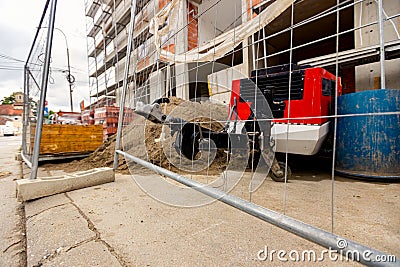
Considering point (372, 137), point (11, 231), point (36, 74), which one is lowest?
point (11, 231)

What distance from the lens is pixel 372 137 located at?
1.36m

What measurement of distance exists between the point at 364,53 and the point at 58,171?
3476 mm

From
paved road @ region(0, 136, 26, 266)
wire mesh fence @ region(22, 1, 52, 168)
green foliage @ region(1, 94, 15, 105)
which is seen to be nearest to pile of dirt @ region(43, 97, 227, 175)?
wire mesh fence @ region(22, 1, 52, 168)

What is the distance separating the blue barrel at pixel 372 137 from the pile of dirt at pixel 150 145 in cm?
101

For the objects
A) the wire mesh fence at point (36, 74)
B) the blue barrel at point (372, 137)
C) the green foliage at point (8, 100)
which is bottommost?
the blue barrel at point (372, 137)

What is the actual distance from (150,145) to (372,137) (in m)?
1.99

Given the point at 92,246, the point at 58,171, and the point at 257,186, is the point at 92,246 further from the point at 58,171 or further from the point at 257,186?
the point at 58,171

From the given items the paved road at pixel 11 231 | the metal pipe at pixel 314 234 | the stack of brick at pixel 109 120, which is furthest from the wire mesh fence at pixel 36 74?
the metal pipe at pixel 314 234

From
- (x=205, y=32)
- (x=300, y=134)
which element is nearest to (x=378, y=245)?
(x=300, y=134)

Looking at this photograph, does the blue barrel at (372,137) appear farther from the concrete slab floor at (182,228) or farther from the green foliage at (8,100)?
the green foliage at (8,100)

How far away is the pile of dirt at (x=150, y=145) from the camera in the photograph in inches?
68.3

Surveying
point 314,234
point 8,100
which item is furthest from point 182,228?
point 8,100

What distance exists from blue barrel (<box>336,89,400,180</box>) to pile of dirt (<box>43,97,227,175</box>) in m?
1.01

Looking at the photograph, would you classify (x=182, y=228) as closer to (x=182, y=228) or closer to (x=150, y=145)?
(x=182, y=228)
